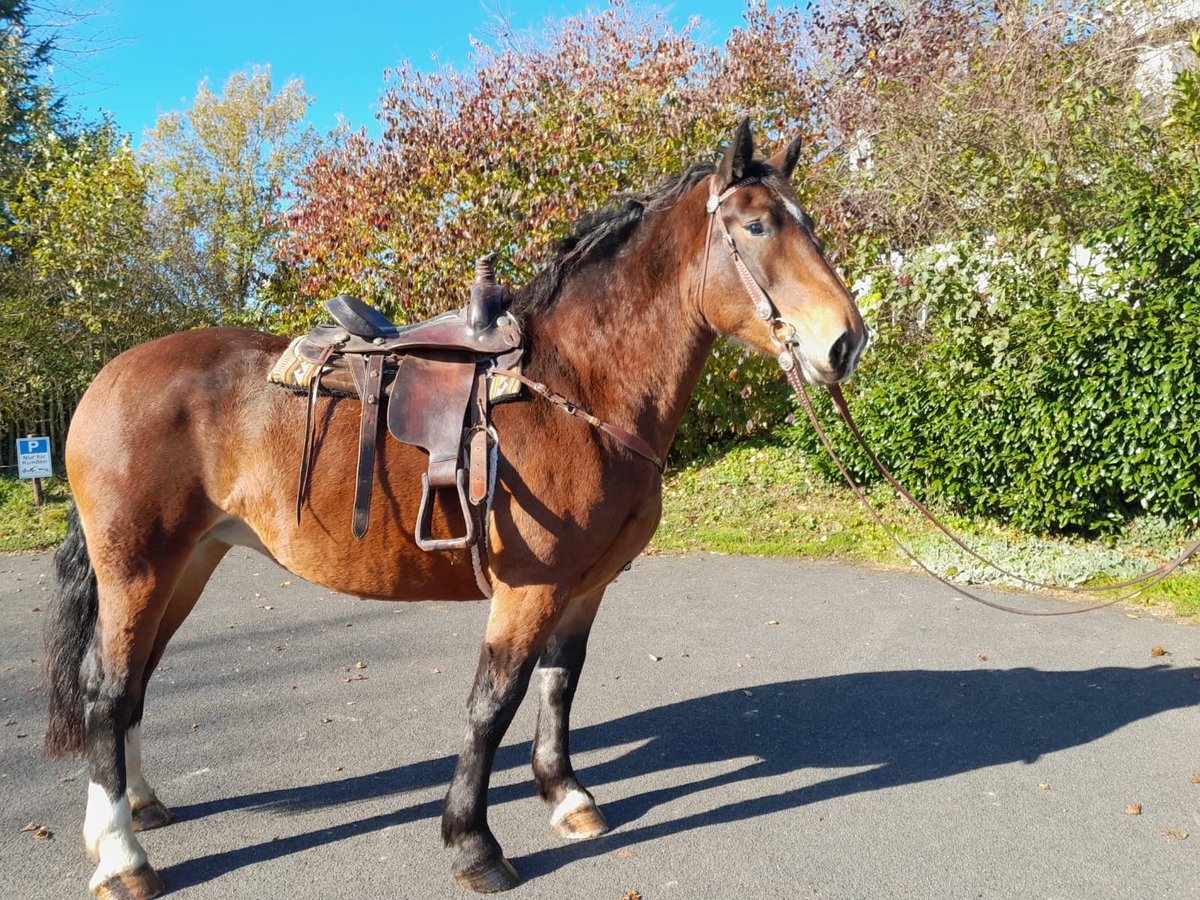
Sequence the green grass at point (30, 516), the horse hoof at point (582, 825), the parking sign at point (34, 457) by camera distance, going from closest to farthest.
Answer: the horse hoof at point (582, 825)
the green grass at point (30, 516)
the parking sign at point (34, 457)

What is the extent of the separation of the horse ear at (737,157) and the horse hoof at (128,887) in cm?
302

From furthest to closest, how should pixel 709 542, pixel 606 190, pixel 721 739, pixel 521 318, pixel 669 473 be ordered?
pixel 669 473 < pixel 606 190 < pixel 709 542 < pixel 721 739 < pixel 521 318

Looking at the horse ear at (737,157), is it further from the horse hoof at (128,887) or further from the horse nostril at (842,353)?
the horse hoof at (128,887)

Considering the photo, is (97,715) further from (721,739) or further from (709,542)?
(709,542)

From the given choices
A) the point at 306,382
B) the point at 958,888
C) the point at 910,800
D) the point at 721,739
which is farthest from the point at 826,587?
the point at 306,382

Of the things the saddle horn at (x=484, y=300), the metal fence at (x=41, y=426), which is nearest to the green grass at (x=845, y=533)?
the saddle horn at (x=484, y=300)

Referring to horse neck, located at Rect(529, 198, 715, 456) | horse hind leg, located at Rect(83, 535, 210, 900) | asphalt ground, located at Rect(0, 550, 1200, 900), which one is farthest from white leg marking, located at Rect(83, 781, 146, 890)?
horse neck, located at Rect(529, 198, 715, 456)

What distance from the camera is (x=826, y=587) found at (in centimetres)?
689

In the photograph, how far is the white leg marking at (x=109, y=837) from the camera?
2.79 m

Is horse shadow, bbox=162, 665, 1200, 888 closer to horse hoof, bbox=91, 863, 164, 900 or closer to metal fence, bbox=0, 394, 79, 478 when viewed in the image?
horse hoof, bbox=91, 863, 164, 900

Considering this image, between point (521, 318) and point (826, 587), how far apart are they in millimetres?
4686

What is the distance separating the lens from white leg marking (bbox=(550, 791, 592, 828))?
3258mm

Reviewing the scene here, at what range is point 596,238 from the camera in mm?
3080

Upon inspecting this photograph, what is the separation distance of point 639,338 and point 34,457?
990 centimetres
